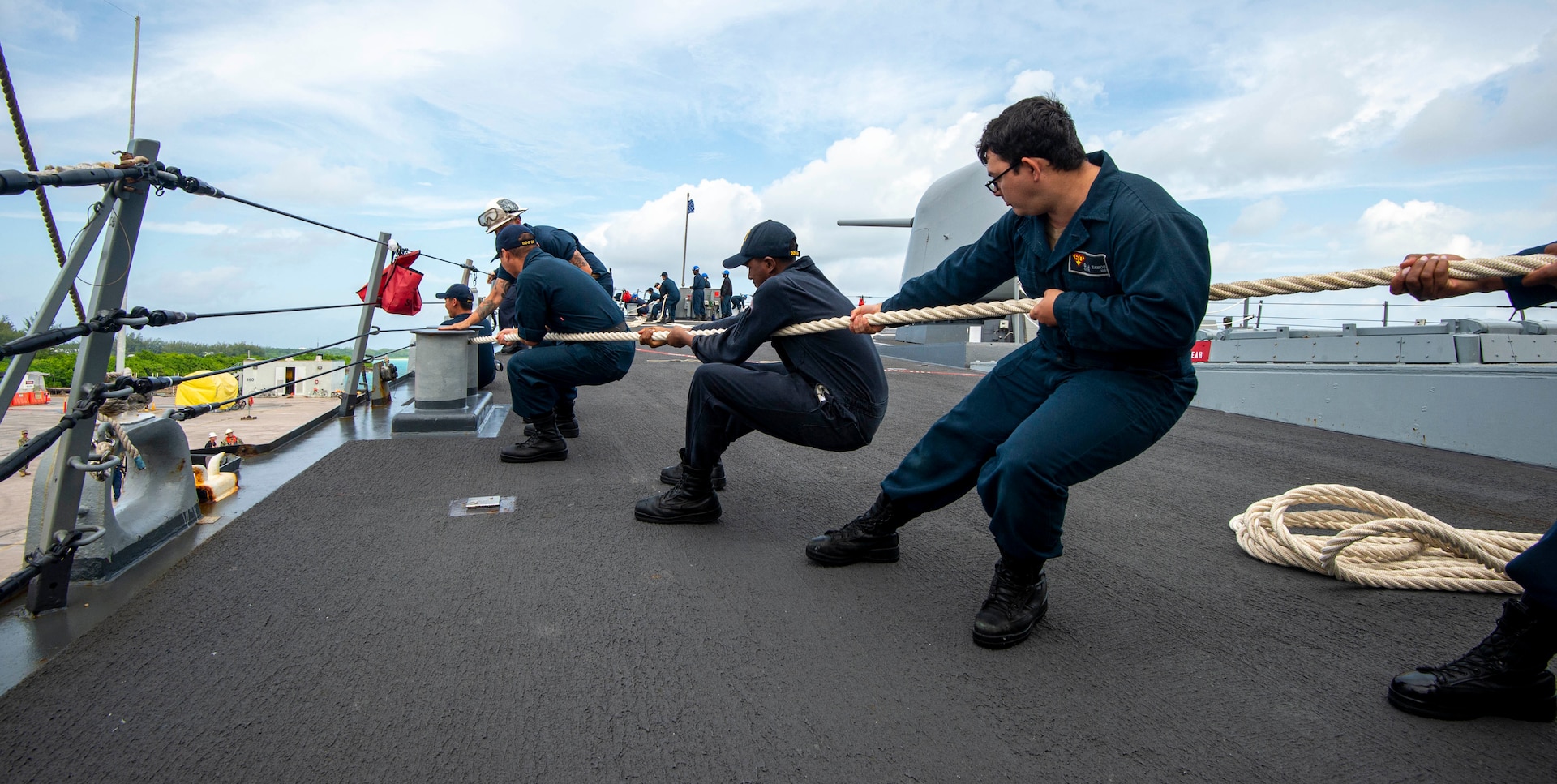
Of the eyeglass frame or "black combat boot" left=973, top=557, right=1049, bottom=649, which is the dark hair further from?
"black combat boot" left=973, top=557, right=1049, bottom=649

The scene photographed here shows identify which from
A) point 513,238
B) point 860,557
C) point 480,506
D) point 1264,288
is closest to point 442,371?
point 513,238

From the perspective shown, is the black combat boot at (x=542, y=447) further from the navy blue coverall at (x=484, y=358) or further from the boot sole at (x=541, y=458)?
the navy blue coverall at (x=484, y=358)

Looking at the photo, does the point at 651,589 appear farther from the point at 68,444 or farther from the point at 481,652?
the point at 68,444

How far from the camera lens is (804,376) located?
333 cm

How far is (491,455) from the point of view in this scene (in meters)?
5.03

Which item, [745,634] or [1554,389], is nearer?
[745,634]

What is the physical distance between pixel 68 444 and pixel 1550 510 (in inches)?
249

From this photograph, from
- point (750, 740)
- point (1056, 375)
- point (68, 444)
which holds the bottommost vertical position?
point (750, 740)

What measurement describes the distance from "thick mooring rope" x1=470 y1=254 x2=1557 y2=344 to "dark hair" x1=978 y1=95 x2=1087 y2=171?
1.38ft

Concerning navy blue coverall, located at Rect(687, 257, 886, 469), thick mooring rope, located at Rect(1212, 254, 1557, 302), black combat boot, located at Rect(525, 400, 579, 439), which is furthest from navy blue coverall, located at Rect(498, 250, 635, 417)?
thick mooring rope, located at Rect(1212, 254, 1557, 302)

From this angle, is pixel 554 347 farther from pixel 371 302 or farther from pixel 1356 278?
pixel 1356 278

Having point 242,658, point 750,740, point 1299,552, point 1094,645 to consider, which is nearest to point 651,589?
point 750,740

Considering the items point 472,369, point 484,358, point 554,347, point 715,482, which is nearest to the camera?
point 715,482

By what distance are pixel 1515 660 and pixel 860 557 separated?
1.80 metres
